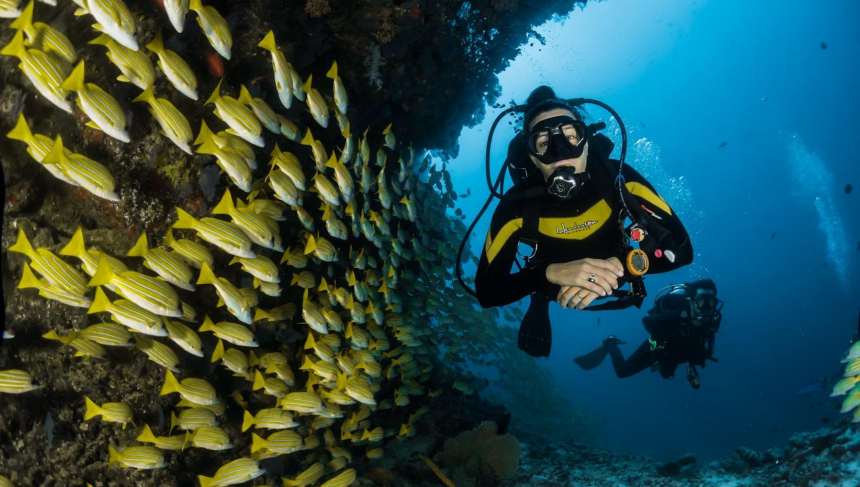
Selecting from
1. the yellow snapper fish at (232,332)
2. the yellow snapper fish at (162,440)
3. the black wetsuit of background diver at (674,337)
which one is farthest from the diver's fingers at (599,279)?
the black wetsuit of background diver at (674,337)

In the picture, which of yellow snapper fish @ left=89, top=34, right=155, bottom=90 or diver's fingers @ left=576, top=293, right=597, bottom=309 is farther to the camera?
diver's fingers @ left=576, top=293, right=597, bottom=309

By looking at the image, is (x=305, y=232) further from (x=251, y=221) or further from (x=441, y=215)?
(x=441, y=215)

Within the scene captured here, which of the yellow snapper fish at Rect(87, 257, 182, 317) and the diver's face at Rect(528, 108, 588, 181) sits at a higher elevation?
the diver's face at Rect(528, 108, 588, 181)

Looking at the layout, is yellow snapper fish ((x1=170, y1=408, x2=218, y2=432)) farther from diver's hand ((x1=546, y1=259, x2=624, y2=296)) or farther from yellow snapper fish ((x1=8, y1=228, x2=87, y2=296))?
diver's hand ((x1=546, y1=259, x2=624, y2=296))

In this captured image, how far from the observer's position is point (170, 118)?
10.5 ft

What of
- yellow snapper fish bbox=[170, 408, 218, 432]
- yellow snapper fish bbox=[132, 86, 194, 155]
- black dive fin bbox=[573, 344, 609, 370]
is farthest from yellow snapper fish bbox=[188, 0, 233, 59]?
black dive fin bbox=[573, 344, 609, 370]

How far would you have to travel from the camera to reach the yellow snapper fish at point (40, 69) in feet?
8.69

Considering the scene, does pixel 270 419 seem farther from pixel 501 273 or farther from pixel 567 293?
pixel 567 293

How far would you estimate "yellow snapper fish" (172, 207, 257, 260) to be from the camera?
130 inches

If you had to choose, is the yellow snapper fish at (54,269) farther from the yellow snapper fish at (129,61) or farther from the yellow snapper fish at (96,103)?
the yellow snapper fish at (129,61)

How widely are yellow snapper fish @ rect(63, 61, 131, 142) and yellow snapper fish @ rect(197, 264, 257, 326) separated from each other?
1.16 meters

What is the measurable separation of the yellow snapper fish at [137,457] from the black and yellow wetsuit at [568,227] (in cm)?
337

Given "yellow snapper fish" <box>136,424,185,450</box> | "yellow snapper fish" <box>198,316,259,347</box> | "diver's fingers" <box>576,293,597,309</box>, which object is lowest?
"yellow snapper fish" <box>136,424,185,450</box>

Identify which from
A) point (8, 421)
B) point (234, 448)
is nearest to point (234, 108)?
point (234, 448)
